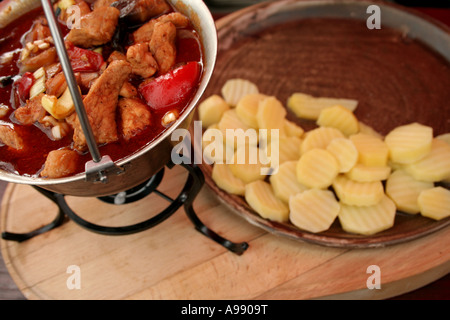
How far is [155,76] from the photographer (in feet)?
5.22

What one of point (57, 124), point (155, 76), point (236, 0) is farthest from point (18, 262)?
point (236, 0)

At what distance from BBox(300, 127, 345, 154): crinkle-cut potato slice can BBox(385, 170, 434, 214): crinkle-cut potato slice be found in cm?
33

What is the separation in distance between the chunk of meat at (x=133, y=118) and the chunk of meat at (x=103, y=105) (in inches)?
1.4

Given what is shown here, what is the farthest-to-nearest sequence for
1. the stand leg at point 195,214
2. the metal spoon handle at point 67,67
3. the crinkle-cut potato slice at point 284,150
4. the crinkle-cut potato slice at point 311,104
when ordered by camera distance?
the crinkle-cut potato slice at point 311,104
the crinkle-cut potato slice at point 284,150
the stand leg at point 195,214
the metal spoon handle at point 67,67

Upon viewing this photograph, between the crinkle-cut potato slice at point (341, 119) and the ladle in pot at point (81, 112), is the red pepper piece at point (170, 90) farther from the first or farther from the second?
the crinkle-cut potato slice at point (341, 119)

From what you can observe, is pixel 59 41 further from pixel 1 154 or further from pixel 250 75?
pixel 250 75

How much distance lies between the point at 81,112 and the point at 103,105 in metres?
0.28

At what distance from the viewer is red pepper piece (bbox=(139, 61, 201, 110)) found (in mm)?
1518

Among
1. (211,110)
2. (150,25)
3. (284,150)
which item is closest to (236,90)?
(211,110)

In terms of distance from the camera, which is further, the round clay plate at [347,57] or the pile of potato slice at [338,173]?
the round clay plate at [347,57]

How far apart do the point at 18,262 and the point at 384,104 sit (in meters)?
2.02

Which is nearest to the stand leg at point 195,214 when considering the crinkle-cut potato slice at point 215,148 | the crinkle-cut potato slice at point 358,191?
the crinkle-cut potato slice at point 215,148

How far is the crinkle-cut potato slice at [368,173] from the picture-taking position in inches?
77.4

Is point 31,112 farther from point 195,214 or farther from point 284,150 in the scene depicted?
point 284,150
